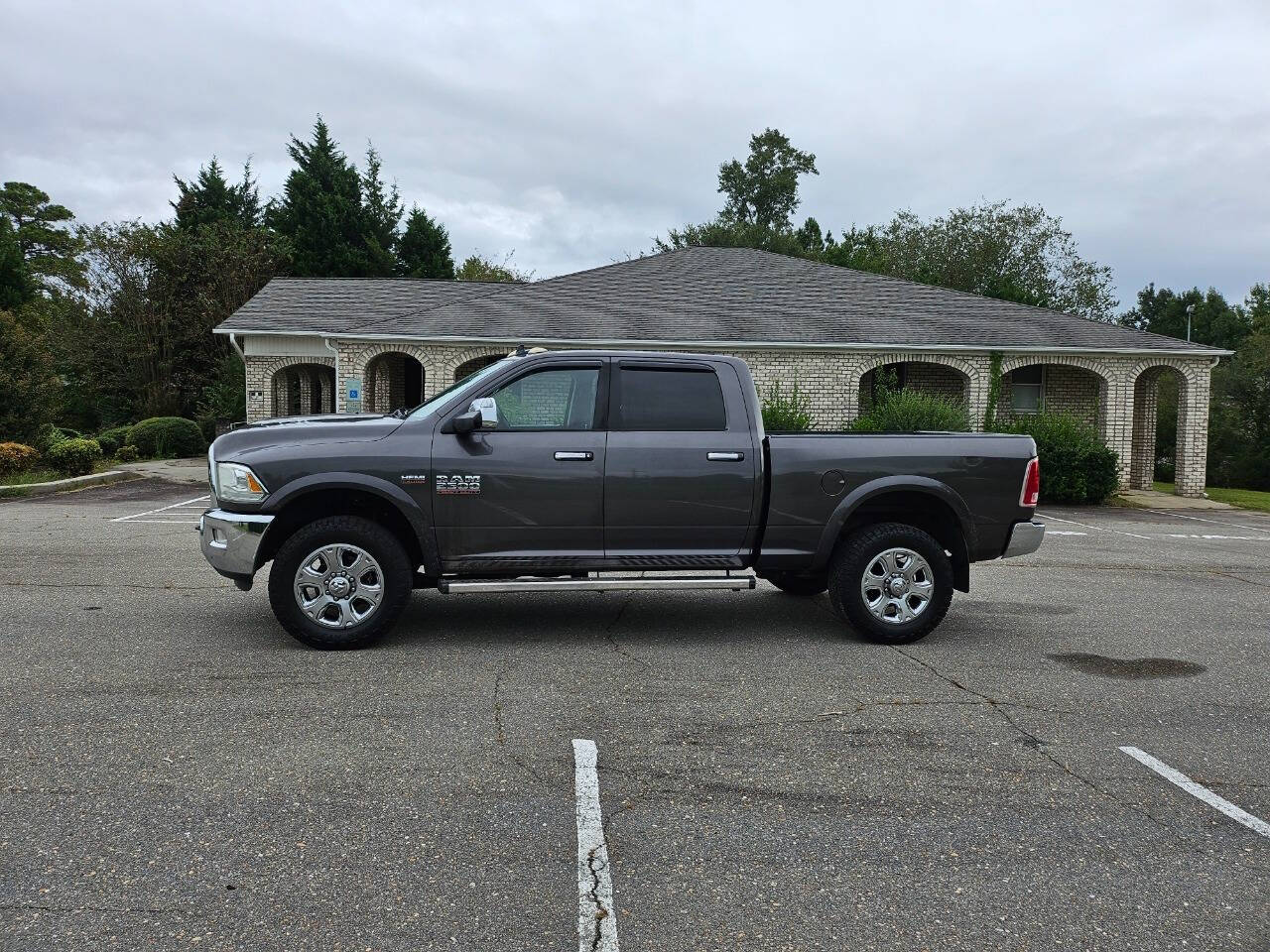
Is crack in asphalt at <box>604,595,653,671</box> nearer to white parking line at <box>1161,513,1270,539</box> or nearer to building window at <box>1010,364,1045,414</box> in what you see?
white parking line at <box>1161,513,1270,539</box>

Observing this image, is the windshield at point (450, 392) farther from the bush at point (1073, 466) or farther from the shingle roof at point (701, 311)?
the bush at point (1073, 466)

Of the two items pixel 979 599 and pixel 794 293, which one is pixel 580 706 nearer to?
pixel 979 599

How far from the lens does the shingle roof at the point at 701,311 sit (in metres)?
21.0

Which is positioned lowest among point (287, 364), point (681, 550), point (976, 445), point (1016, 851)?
point (1016, 851)

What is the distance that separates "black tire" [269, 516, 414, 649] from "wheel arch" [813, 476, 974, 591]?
9.23 feet

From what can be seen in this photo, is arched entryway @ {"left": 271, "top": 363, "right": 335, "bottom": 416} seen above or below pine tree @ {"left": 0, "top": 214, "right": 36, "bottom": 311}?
below

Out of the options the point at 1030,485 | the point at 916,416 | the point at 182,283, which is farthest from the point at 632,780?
the point at 182,283

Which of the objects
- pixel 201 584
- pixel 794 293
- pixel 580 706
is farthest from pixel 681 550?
pixel 794 293

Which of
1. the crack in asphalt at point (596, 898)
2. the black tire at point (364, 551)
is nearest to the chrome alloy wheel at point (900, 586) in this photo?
the black tire at point (364, 551)

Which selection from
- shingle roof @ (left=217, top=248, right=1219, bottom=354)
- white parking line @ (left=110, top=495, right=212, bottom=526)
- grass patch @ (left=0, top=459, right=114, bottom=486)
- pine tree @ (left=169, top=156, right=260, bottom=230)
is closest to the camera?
white parking line @ (left=110, top=495, right=212, bottom=526)

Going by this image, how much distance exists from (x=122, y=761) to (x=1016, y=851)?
372 centimetres

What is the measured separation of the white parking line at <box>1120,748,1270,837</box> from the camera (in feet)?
12.6

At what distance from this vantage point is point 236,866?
330 cm

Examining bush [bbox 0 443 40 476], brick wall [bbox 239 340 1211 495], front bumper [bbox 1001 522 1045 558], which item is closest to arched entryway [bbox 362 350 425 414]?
brick wall [bbox 239 340 1211 495]
